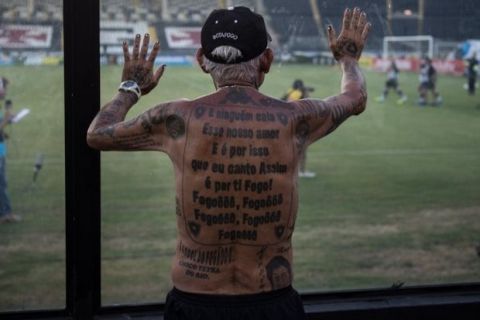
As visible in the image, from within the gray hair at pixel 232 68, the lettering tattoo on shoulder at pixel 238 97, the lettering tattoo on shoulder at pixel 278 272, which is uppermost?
the gray hair at pixel 232 68

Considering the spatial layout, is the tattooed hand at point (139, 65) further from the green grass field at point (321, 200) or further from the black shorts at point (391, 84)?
the black shorts at point (391, 84)

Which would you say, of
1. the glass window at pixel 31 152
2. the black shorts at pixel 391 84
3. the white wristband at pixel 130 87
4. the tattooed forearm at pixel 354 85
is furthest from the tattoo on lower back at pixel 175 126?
the black shorts at pixel 391 84

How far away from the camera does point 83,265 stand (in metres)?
3.34

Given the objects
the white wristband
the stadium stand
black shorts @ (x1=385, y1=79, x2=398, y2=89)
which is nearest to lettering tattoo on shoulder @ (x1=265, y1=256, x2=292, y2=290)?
the white wristband

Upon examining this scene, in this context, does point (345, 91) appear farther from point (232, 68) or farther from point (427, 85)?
point (427, 85)

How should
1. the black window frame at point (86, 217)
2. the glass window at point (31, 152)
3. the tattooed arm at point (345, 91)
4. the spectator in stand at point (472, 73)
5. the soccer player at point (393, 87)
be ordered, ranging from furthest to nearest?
the soccer player at point (393, 87), the spectator in stand at point (472, 73), the glass window at point (31, 152), the black window frame at point (86, 217), the tattooed arm at point (345, 91)

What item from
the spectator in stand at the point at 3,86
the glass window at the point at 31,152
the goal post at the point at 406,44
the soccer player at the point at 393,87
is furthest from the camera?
the soccer player at the point at 393,87

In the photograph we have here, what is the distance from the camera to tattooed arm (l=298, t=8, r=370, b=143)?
96.8 inches

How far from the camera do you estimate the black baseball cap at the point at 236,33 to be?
2.34 m

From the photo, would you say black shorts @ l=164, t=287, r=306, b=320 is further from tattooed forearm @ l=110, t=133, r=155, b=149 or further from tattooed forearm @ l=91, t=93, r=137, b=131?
tattooed forearm @ l=91, t=93, r=137, b=131

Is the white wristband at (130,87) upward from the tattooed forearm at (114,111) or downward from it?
upward

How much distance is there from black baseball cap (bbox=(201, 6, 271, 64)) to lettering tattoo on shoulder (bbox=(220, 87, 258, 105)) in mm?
99

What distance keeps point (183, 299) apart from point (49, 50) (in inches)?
72.2

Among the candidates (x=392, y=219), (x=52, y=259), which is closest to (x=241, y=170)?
(x=52, y=259)
